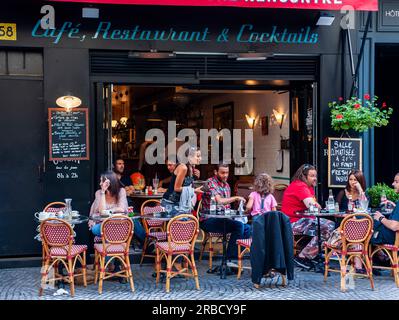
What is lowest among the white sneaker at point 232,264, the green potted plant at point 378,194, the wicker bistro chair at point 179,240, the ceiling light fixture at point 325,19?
the white sneaker at point 232,264

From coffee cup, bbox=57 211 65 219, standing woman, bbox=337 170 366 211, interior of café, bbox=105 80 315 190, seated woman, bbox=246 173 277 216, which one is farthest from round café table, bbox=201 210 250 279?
interior of café, bbox=105 80 315 190

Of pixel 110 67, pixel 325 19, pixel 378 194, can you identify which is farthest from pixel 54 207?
pixel 325 19

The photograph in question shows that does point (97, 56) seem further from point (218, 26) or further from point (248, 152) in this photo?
point (248, 152)

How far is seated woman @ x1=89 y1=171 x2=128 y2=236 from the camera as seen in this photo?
792 centimetres

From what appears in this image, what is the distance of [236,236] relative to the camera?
8.55 m

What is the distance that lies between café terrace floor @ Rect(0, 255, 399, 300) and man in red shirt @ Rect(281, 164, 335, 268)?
37 cm

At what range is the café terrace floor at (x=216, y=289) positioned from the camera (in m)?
7.26

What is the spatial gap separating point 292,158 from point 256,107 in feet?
7.06

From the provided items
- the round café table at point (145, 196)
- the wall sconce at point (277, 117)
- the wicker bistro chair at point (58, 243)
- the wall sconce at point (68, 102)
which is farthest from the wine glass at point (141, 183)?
the wicker bistro chair at point (58, 243)

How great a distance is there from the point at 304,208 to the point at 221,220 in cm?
123

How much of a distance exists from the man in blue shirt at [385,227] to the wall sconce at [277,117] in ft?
12.9

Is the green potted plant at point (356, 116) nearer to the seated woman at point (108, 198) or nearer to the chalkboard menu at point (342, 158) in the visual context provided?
the chalkboard menu at point (342, 158)

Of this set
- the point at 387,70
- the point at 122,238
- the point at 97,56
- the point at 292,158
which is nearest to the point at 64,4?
the point at 97,56

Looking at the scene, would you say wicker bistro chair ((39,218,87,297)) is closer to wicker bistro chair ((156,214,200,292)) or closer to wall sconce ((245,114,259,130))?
wicker bistro chair ((156,214,200,292))
